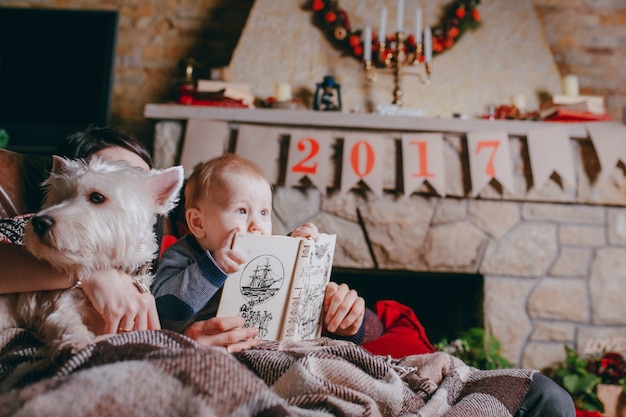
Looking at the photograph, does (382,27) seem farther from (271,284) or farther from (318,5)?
(271,284)

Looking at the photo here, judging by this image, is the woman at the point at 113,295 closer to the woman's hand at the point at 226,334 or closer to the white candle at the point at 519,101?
the woman's hand at the point at 226,334

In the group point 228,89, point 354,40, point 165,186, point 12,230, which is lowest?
point 12,230

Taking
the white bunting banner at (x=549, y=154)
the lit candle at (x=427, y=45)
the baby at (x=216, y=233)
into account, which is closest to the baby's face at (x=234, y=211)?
the baby at (x=216, y=233)

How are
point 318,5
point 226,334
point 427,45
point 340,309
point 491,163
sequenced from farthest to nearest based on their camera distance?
point 318,5 → point 427,45 → point 491,163 → point 340,309 → point 226,334

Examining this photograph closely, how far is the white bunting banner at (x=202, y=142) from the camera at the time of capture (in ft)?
7.52

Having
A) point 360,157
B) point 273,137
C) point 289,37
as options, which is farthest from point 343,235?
point 289,37

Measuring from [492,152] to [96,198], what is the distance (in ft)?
6.21

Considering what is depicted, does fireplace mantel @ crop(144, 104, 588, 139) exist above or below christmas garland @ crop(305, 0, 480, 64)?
below

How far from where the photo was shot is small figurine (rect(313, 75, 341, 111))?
2.48m

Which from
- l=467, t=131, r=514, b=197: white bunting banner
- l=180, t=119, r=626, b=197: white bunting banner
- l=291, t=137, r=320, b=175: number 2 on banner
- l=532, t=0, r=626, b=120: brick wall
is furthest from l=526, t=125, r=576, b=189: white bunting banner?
l=291, t=137, r=320, b=175: number 2 on banner

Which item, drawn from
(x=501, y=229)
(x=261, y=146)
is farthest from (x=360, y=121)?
(x=501, y=229)

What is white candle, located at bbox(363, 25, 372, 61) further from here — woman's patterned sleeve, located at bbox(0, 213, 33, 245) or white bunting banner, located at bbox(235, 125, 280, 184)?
woman's patterned sleeve, located at bbox(0, 213, 33, 245)

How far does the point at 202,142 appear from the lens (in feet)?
7.57

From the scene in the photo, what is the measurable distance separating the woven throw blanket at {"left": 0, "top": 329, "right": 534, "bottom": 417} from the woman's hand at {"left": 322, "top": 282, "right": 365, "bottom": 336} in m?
0.18
